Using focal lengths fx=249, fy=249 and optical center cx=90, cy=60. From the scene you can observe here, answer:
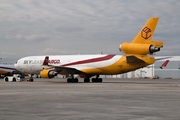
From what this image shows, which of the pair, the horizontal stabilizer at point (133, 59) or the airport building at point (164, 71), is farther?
the airport building at point (164, 71)

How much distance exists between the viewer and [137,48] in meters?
34.7

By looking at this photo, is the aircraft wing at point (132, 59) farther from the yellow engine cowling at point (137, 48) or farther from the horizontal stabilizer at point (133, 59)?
the yellow engine cowling at point (137, 48)

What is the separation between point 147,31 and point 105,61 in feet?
27.1

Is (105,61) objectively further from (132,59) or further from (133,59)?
(133,59)

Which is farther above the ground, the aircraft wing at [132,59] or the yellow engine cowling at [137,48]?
the yellow engine cowling at [137,48]

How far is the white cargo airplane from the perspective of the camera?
34250 mm

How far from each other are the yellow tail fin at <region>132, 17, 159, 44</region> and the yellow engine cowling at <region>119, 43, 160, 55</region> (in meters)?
0.77

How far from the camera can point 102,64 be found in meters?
39.0

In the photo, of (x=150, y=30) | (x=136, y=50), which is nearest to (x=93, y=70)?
(x=136, y=50)

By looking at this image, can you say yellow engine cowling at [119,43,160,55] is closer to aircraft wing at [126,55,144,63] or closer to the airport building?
aircraft wing at [126,55,144,63]

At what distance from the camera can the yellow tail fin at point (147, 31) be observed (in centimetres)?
3391

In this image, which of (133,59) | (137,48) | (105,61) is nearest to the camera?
(137,48)

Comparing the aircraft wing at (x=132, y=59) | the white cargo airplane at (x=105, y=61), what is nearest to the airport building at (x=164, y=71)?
the white cargo airplane at (x=105, y=61)

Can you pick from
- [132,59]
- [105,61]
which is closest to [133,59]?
[132,59]
